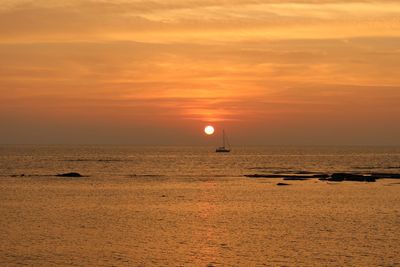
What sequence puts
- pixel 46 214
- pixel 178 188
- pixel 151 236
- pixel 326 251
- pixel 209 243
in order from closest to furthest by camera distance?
1. pixel 326 251
2. pixel 209 243
3. pixel 151 236
4. pixel 46 214
5. pixel 178 188

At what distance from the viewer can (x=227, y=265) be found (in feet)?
128

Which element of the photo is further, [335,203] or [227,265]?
[335,203]

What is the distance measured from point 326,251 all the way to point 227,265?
25.5ft

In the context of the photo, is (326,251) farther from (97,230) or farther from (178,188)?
(178,188)

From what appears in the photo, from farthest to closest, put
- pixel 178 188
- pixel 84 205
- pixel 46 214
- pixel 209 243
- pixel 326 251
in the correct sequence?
pixel 178 188 → pixel 84 205 → pixel 46 214 → pixel 209 243 → pixel 326 251

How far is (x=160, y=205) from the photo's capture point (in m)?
72.6

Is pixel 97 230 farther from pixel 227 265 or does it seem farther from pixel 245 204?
pixel 245 204

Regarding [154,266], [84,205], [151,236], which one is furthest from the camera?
[84,205]

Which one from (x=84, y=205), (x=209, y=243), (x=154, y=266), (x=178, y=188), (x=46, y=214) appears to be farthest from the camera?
(x=178, y=188)

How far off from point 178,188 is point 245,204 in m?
27.0

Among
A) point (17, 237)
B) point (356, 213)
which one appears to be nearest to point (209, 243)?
point (17, 237)

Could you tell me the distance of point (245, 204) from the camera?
240 feet

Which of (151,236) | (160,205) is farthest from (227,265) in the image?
(160,205)

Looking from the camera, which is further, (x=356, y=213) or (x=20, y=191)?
(x=20, y=191)
